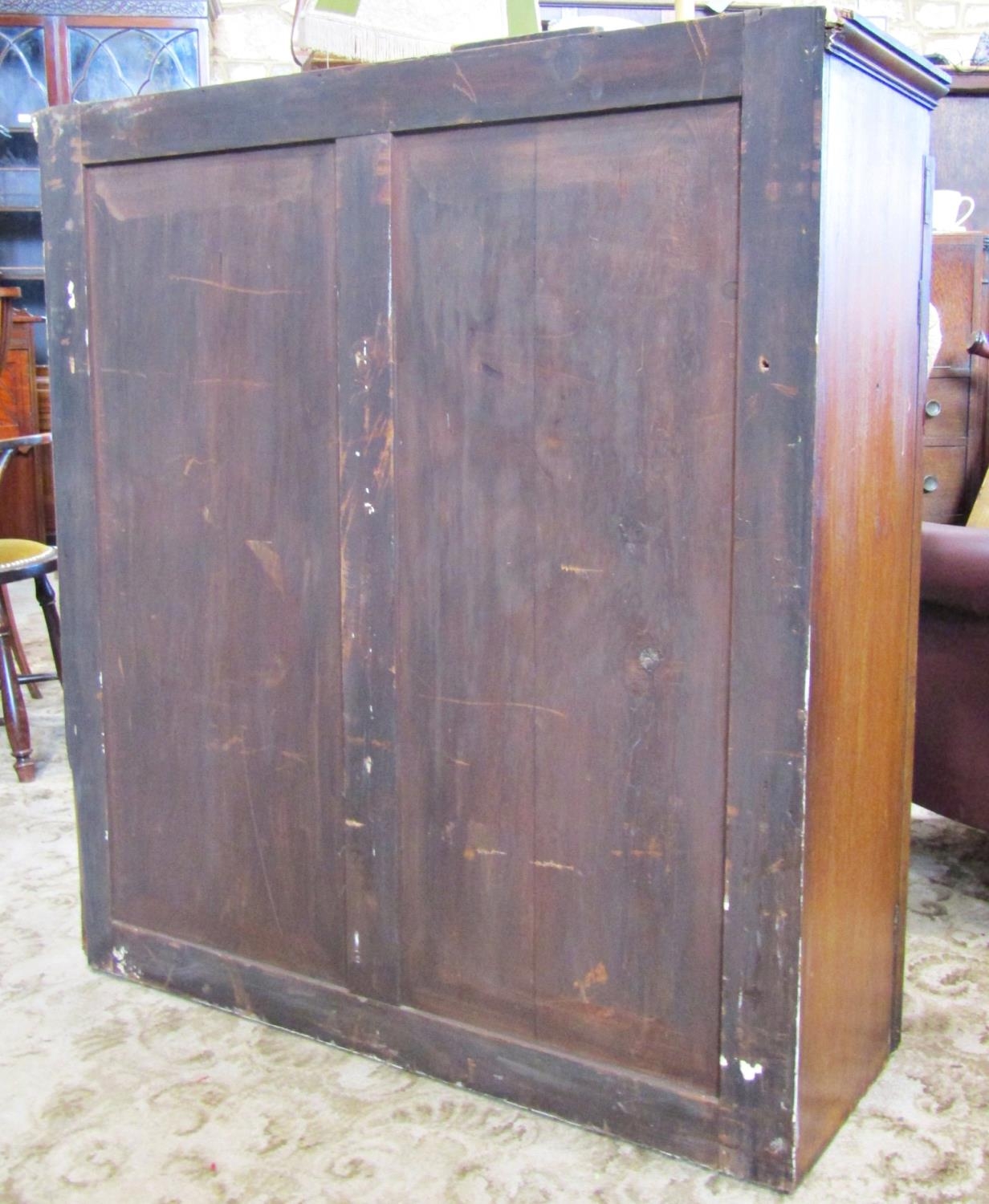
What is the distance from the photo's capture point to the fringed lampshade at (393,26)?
4.99ft

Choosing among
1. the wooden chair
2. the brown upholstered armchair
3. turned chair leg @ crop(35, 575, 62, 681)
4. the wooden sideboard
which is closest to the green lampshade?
the brown upholstered armchair

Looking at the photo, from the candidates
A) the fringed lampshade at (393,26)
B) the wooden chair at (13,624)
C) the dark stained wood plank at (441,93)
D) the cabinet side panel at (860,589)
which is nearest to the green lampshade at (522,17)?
the fringed lampshade at (393,26)

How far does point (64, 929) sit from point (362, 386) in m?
1.03

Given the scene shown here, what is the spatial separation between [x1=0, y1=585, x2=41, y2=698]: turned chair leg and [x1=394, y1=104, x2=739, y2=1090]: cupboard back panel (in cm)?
180

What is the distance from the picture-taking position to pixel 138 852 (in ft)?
5.62

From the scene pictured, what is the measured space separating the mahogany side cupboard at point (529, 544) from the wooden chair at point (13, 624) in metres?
1.18

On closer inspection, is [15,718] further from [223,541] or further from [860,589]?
[860,589]

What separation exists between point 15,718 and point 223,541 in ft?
4.73

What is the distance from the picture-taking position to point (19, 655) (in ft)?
10.6

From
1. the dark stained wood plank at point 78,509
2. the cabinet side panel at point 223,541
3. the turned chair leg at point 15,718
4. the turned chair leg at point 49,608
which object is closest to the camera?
the cabinet side panel at point 223,541

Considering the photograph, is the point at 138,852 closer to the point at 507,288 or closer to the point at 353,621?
the point at 353,621

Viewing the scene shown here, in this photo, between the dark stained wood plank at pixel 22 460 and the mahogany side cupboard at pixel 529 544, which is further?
the dark stained wood plank at pixel 22 460

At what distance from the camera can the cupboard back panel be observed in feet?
4.09

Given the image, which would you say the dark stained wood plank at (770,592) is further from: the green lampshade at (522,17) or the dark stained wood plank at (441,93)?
the green lampshade at (522,17)
